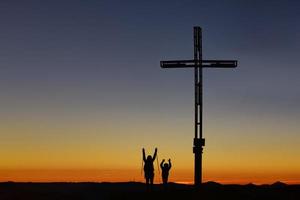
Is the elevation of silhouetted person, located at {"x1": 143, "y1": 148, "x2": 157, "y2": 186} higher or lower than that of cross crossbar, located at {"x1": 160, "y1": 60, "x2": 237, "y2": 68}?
lower

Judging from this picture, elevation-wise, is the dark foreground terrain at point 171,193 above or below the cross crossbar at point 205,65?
below

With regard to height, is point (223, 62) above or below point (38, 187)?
above

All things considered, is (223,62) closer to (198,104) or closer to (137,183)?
(198,104)

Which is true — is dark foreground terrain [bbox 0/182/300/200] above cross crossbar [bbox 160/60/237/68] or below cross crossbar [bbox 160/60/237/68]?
below

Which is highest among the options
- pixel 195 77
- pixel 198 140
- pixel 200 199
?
pixel 195 77

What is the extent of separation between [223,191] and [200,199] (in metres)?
3.05

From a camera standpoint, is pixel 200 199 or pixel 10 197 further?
pixel 10 197

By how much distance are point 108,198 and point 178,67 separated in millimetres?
9666

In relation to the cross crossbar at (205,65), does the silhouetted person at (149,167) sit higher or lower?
lower

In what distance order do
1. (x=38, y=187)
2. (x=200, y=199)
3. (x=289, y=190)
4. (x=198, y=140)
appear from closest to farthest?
1. (x=200, y=199)
2. (x=198, y=140)
3. (x=289, y=190)
4. (x=38, y=187)

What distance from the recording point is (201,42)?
46938mm

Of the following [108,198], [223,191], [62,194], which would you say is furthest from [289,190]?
[62,194]

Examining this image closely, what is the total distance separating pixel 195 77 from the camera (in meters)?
46.5

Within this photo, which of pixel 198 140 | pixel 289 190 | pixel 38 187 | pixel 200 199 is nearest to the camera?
pixel 200 199
